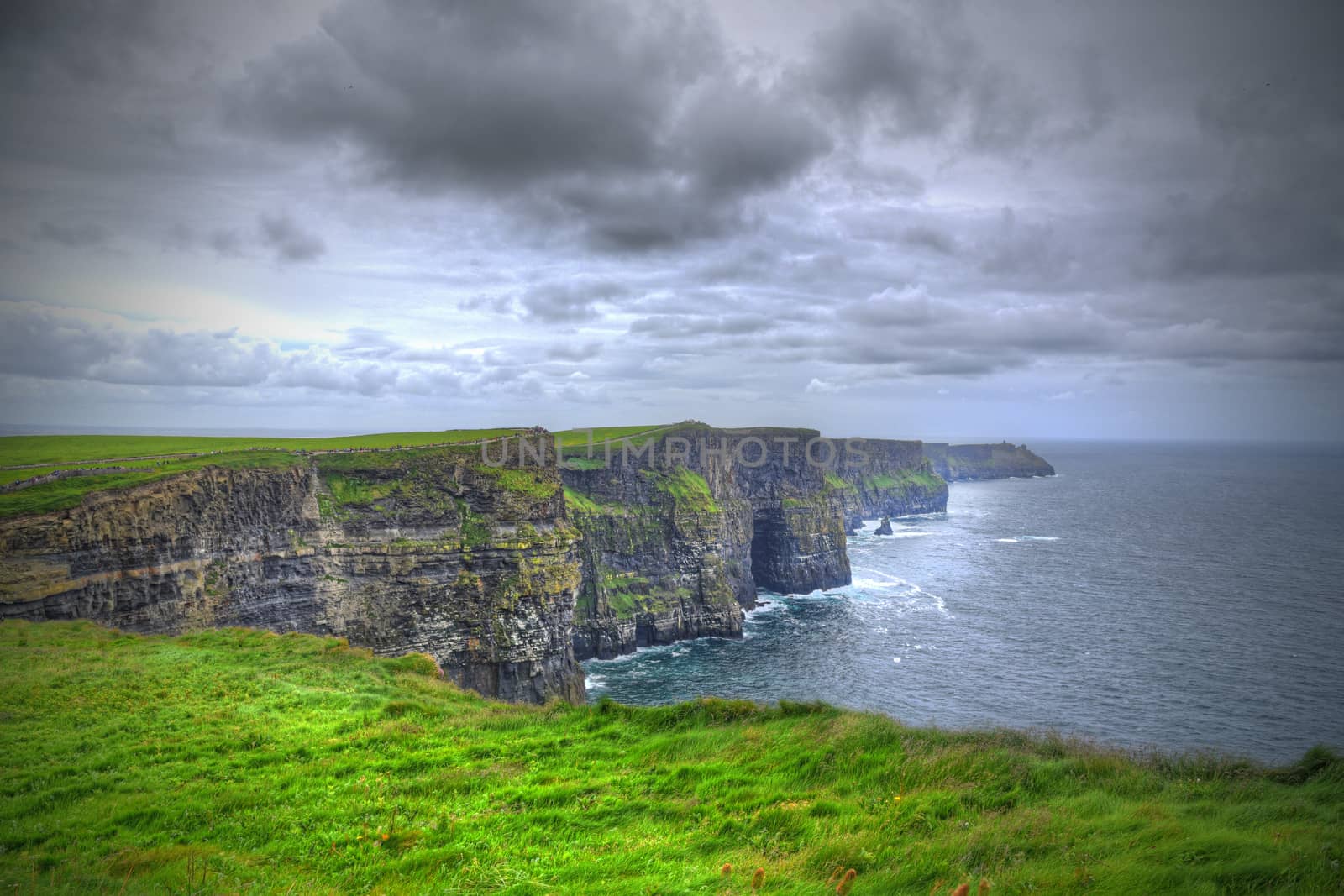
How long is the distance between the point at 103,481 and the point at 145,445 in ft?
72.2

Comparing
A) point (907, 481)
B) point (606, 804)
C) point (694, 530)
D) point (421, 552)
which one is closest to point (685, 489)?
point (694, 530)

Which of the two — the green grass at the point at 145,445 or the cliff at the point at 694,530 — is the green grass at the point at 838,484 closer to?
the cliff at the point at 694,530

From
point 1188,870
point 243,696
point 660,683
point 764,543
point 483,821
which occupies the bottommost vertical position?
point 660,683

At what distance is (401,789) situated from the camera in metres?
12.8

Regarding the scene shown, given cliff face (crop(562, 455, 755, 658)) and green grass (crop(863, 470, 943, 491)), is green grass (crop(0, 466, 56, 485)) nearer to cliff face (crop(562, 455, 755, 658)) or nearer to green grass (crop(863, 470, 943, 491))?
cliff face (crop(562, 455, 755, 658))

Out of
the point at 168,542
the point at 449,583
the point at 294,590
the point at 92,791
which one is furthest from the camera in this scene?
the point at 449,583

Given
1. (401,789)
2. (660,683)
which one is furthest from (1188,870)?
(660,683)

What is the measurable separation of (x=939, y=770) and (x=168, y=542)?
1727 inches

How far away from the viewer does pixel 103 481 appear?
38188mm

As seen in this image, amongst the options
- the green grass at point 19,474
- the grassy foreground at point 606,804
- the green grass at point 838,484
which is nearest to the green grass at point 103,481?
the green grass at point 19,474

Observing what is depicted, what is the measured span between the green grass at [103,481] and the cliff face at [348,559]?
0.73 m

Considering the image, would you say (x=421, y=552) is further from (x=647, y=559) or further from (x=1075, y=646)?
(x=1075, y=646)

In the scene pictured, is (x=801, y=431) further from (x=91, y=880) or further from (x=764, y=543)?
(x=91, y=880)

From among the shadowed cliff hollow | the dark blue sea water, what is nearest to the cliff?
the shadowed cliff hollow
